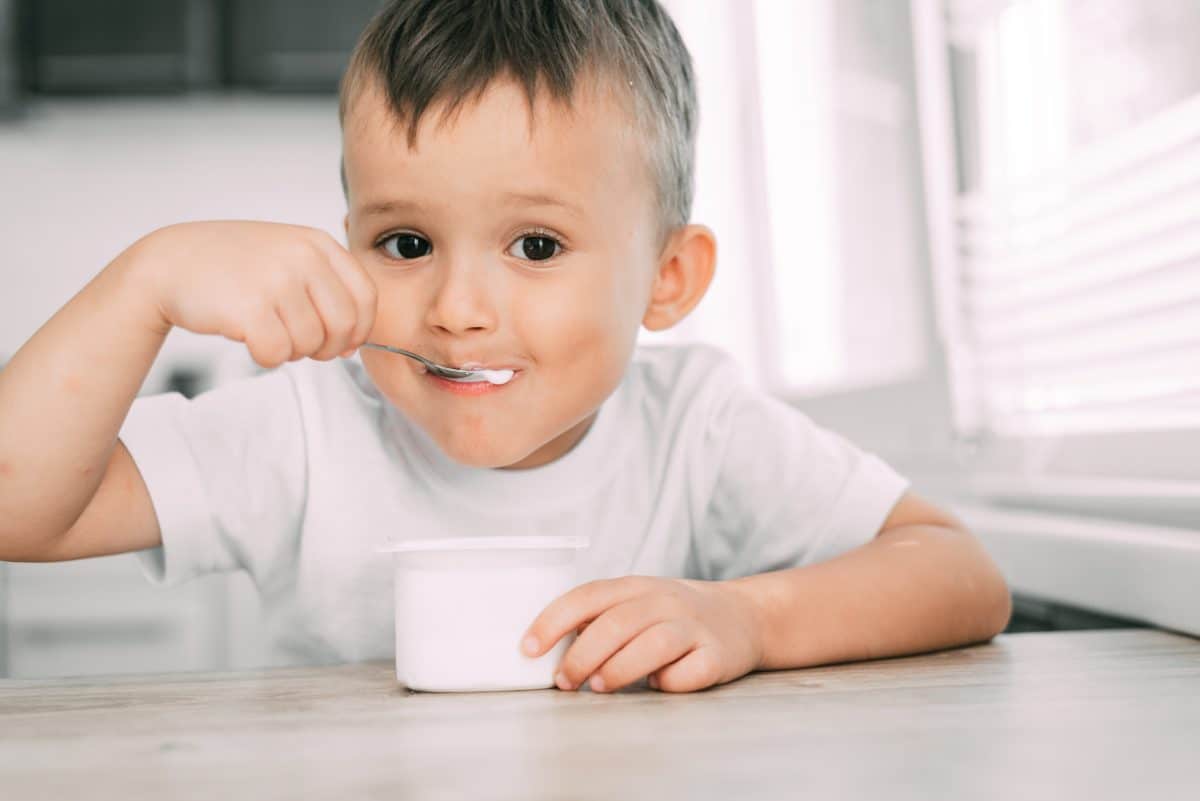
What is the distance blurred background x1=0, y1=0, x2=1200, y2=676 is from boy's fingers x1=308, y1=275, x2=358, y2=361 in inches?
25.2

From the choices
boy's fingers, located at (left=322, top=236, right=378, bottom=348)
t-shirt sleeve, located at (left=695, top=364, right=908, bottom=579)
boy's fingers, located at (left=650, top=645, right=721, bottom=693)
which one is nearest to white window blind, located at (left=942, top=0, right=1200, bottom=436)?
t-shirt sleeve, located at (left=695, top=364, right=908, bottom=579)

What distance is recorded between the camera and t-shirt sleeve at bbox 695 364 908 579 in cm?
107

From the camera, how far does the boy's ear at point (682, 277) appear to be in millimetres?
1125

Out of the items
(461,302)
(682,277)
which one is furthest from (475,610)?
(682,277)

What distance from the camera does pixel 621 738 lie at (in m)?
0.57

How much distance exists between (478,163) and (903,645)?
0.44 metres

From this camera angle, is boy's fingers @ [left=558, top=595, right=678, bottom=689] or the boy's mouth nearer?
boy's fingers @ [left=558, top=595, right=678, bottom=689]

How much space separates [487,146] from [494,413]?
0.20 metres

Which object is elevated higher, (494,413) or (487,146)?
(487,146)

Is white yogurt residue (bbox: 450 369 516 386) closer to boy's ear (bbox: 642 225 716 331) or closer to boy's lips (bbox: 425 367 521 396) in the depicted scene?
boy's lips (bbox: 425 367 521 396)

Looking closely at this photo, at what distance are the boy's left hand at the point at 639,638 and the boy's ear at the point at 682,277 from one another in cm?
41

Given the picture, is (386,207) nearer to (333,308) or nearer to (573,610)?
Answer: (333,308)

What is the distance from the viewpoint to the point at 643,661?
0.70 meters

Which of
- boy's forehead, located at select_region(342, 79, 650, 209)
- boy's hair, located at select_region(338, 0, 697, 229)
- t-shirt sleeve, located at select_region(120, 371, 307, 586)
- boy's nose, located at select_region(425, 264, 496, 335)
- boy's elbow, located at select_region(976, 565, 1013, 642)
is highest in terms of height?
boy's hair, located at select_region(338, 0, 697, 229)
